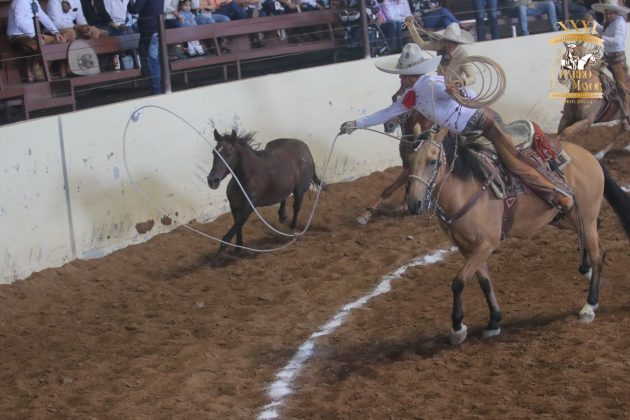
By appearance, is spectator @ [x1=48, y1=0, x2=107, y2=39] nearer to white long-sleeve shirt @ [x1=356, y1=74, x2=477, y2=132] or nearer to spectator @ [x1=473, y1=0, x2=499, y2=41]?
white long-sleeve shirt @ [x1=356, y1=74, x2=477, y2=132]

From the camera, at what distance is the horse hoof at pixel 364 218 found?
433 inches

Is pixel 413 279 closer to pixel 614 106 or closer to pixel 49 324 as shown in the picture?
pixel 49 324

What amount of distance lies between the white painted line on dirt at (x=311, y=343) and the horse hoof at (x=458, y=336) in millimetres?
1048

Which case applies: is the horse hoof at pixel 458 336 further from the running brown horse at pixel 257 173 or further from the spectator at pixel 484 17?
the spectator at pixel 484 17

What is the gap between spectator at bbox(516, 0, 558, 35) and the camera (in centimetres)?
1534

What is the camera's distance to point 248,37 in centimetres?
1323

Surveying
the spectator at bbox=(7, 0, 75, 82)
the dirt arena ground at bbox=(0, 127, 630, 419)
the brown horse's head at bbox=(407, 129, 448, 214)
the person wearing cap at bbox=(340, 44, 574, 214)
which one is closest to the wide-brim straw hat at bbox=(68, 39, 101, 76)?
the spectator at bbox=(7, 0, 75, 82)

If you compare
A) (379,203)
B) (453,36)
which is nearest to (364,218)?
(379,203)

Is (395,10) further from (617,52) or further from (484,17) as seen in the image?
(617,52)

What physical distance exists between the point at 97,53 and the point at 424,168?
232 inches

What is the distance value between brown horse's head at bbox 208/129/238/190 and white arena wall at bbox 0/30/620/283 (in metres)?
0.71

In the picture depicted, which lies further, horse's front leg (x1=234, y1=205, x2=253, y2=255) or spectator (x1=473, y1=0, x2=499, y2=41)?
spectator (x1=473, y1=0, x2=499, y2=41)

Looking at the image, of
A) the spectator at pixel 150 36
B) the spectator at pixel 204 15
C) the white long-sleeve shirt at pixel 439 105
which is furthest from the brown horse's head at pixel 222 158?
the spectator at pixel 204 15

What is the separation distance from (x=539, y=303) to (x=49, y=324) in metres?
4.09
